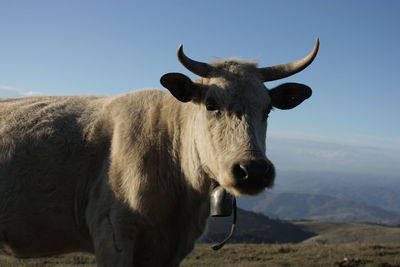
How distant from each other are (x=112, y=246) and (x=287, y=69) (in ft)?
11.9

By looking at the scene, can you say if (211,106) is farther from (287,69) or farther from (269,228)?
(269,228)

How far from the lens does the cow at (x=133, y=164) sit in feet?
17.1

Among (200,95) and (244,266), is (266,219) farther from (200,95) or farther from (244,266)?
(200,95)

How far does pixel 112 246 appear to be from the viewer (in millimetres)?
5098

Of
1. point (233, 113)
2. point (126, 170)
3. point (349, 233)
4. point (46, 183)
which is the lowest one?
point (349, 233)

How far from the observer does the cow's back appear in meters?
5.63

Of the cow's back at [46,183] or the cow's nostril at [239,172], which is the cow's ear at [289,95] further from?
the cow's back at [46,183]

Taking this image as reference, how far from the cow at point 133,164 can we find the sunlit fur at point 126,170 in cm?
1

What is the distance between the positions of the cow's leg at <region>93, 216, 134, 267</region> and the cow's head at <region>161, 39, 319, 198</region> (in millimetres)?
1419

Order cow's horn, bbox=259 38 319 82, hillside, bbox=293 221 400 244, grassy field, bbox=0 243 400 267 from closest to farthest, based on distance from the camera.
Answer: cow's horn, bbox=259 38 319 82 → grassy field, bbox=0 243 400 267 → hillside, bbox=293 221 400 244

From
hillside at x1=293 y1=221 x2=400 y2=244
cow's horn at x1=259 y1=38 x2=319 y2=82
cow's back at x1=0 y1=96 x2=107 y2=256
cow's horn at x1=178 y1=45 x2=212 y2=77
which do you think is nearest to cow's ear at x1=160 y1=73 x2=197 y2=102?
cow's horn at x1=178 y1=45 x2=212 y2=77

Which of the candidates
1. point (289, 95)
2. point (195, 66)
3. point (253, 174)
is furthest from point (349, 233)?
point (253, 174)

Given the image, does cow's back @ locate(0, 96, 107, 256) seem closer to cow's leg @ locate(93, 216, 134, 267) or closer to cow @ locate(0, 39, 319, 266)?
cow @ locate(0, 39, 319, 266)

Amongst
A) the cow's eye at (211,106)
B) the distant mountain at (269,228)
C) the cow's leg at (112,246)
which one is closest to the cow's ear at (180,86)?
the cow's eye at (211,106)
